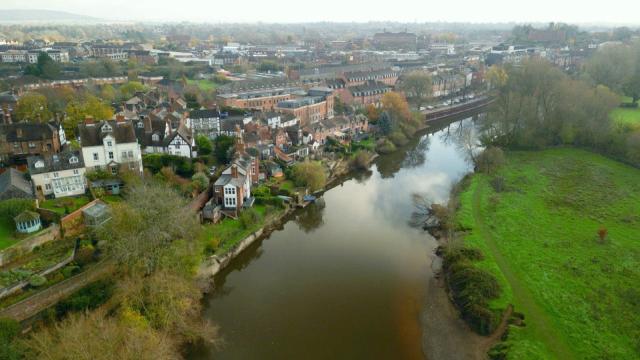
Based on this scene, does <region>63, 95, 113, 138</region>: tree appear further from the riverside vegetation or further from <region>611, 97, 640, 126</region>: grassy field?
<region>611, 97, 640, 126</region>: grassy field

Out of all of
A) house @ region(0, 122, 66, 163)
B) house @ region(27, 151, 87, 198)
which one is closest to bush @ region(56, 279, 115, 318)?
house @ region(27, 151, 87, 198)

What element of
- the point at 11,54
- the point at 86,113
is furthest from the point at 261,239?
the point at 11,54

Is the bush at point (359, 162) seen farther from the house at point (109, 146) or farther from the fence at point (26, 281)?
the fence at point (26, 281)

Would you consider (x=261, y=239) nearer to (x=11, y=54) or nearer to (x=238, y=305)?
(x=238, y=305)

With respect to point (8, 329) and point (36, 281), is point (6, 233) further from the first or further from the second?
point (8, 329)

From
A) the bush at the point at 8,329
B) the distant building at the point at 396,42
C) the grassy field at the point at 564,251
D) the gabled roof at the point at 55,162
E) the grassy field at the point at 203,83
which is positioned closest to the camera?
the bush at the point at 8,329

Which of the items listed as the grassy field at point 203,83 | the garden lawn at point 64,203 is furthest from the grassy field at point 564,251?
the grassy field at point 203,83
